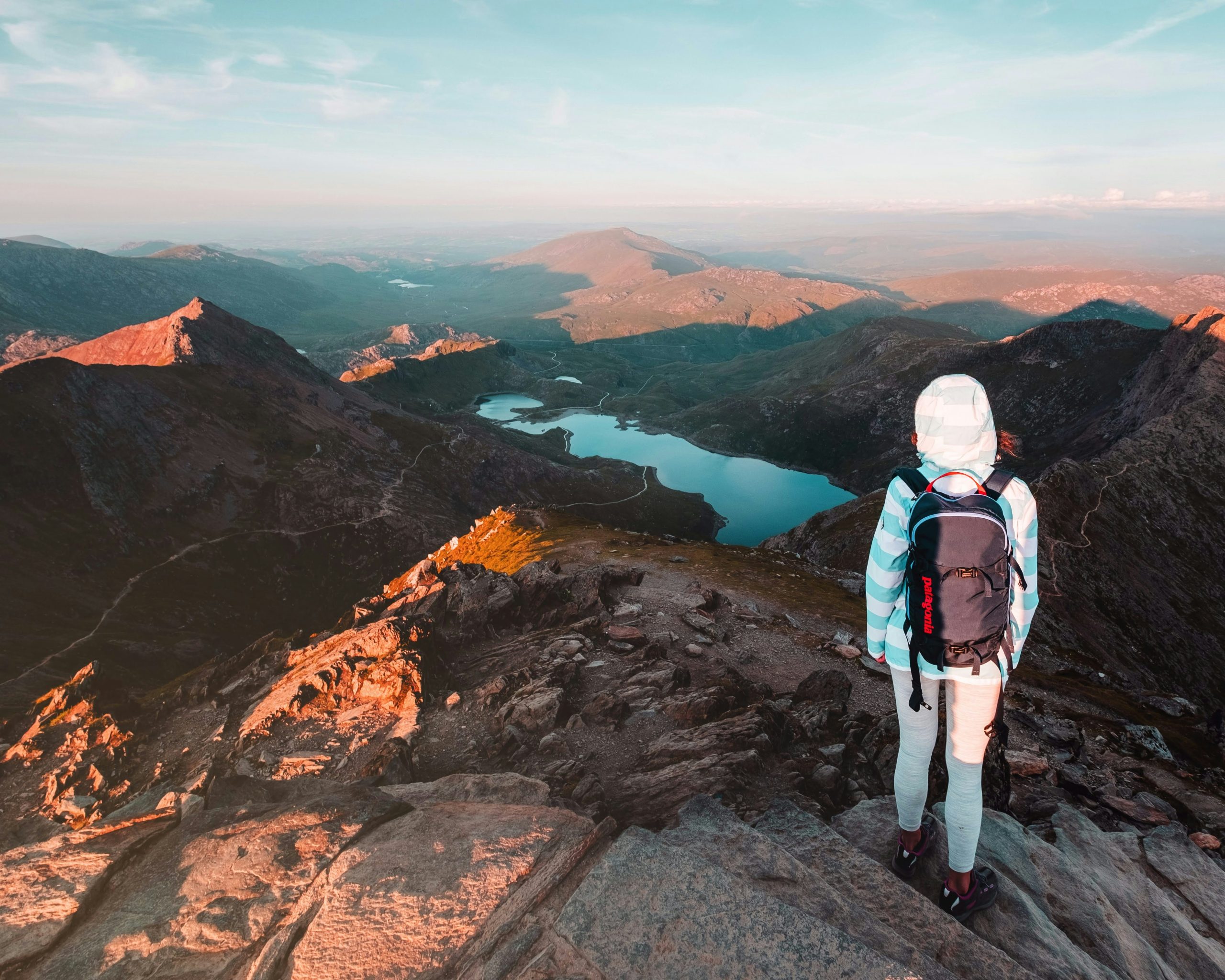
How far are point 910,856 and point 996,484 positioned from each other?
6.39 m

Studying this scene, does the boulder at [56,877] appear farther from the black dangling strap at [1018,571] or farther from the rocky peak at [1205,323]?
the rocky peak at [1205,323]

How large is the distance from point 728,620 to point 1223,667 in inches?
2320

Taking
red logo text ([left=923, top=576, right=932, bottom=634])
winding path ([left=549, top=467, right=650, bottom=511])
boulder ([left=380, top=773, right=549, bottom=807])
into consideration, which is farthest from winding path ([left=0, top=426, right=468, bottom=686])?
red logo text ([left=923, top=576, right=932, bottom=634])

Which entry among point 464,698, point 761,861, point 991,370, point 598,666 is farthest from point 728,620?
point 991,370

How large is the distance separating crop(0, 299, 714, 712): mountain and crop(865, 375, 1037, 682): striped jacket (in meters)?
48.7

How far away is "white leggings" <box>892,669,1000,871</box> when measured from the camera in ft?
26.0

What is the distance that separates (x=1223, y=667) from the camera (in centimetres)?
5353

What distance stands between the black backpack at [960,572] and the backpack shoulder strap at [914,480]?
0.4 inches

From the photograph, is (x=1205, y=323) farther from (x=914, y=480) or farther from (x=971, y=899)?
(x=971, y=899)

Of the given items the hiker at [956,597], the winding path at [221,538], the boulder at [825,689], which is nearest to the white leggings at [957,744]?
the hiker at [956,597]

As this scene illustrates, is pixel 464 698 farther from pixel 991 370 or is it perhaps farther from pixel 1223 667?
pixel 991 370

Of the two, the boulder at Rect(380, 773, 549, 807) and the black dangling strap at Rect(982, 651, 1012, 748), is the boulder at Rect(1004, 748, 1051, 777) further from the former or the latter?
the boulder at Rect(380, 773, 549, 807)

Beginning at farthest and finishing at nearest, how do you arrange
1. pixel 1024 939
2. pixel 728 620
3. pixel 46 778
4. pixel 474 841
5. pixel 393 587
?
pixel 393 587
pixel 728 620
pixel 46 778
pixel 474 841
pixel 1024 939

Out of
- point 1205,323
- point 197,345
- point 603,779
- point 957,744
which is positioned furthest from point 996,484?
point 197,345
